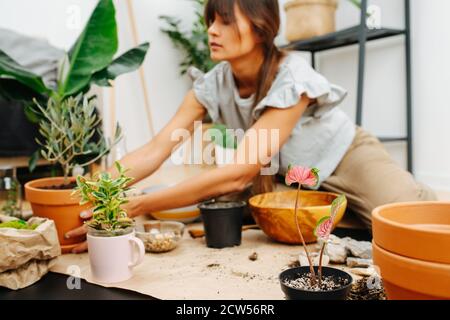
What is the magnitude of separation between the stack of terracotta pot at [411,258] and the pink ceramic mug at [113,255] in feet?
1.41

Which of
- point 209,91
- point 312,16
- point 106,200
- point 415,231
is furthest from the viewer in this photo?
point 312,16

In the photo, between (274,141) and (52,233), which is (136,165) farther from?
(52,233)

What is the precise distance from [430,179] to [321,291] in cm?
196

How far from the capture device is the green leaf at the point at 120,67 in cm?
129

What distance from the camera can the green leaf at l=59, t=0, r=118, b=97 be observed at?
121 centimetres

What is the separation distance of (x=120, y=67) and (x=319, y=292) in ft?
3.23

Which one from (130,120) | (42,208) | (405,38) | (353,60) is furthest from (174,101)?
(42,208)

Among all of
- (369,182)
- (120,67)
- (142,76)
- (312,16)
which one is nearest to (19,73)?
(120,67)

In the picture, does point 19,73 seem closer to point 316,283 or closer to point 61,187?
point 61,187

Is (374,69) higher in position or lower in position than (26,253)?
higher

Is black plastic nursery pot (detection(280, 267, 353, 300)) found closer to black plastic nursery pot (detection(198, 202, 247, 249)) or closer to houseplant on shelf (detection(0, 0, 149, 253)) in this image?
black plastic nursery pot (detection(198, 202, 247, 249))

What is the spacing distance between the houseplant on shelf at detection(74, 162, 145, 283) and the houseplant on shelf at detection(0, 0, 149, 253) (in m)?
0.19

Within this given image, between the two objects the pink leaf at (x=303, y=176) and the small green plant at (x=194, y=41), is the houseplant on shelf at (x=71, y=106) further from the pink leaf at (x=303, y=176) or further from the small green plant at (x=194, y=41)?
the small green plant at (x=194, y=41)

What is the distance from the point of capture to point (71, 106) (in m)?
1.06
